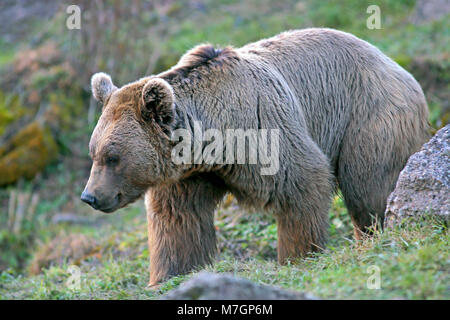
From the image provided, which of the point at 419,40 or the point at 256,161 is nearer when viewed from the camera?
the point at 256,161

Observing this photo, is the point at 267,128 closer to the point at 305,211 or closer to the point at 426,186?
the point at 305,211

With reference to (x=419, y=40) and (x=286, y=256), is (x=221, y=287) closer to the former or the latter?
(x=286, y=256)

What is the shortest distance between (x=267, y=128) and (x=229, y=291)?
2.38 m

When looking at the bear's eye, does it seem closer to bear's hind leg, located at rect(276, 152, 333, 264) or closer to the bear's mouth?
the bear's mouth

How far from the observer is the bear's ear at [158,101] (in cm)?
540

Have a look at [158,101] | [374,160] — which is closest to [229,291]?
[158,101]

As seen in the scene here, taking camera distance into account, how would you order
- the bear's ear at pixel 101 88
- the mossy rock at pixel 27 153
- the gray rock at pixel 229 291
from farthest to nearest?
the mossy rock at pixel 27 153 < the bear's ear at pixel 101 88 < the gray rock at pixel 229 291

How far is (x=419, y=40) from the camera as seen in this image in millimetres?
12141

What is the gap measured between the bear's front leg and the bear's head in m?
0.40

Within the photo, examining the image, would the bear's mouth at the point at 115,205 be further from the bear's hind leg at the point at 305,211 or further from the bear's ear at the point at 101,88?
the bear's hind leg at the point at 305,211

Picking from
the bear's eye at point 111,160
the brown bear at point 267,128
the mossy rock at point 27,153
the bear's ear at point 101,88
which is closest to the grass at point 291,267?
the brown bear at point 267,128

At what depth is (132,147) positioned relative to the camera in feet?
Answer: 18.1
